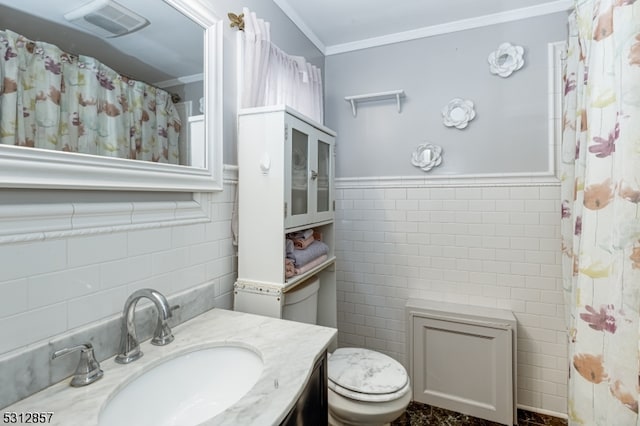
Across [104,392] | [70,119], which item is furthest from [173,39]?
[104,392]

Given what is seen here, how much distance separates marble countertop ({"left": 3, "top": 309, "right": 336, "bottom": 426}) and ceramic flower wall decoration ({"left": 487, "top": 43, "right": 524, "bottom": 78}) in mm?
1813

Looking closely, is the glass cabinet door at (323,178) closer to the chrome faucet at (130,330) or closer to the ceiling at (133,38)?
the ceiling at (133,38)

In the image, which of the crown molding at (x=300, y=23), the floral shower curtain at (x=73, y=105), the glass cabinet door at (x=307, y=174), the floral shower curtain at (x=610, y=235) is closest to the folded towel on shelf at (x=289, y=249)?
the glass cabinet door at (x=307, y=174)

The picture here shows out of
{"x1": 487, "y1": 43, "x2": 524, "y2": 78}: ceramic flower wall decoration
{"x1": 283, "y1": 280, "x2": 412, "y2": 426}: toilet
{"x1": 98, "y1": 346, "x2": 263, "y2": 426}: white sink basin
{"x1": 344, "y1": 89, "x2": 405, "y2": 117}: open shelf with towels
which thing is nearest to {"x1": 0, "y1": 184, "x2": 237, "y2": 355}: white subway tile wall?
{"x1": 98, "y1": 346, "x2": 263, "y2": 426}: white sink basin

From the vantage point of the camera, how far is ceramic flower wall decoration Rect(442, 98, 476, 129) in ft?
6.34

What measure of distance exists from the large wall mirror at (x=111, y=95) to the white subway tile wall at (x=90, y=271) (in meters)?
0.13

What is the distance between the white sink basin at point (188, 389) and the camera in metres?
0.76

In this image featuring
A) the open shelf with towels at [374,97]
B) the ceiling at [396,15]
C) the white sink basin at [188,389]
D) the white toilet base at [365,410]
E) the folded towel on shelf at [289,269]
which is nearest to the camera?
the white sink basin at [188,389]

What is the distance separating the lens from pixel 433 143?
2.03m

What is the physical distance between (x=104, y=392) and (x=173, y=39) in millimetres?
1091

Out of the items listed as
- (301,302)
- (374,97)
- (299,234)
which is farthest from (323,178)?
(374,97)

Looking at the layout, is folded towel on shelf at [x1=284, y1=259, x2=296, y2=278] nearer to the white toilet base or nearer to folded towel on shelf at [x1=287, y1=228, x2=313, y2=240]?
folded towel on shelf at [x1=287, y1=228, x2=313, y2=240]

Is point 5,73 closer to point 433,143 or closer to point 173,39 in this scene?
point 173,39

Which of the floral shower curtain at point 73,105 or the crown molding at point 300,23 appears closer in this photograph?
the floral shower curtain at point 73,105
